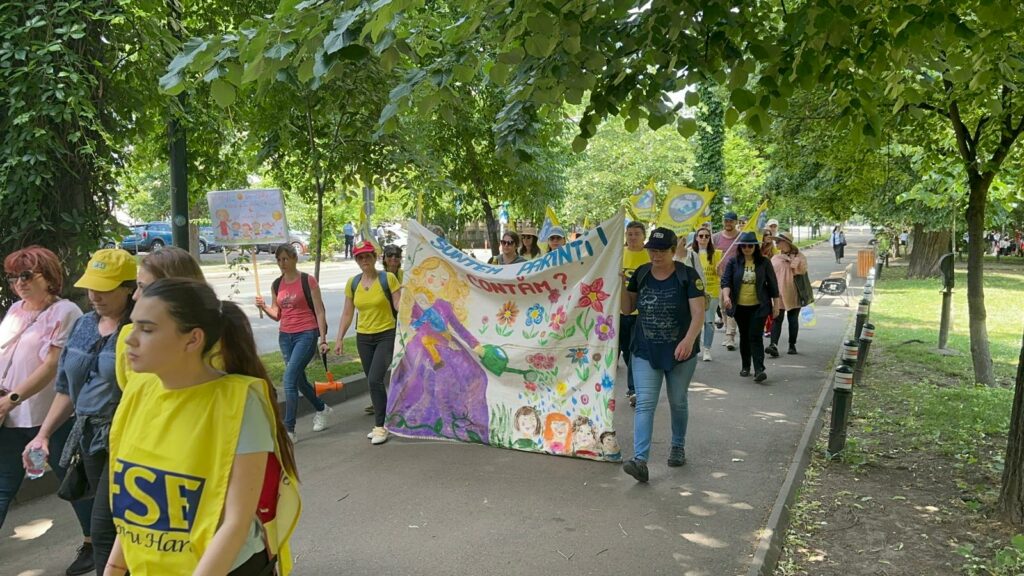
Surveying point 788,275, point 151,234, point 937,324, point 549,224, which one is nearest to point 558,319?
point 549,224

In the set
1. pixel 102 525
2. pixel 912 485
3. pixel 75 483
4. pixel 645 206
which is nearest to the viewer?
pixel 102 525

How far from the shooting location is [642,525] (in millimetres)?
4848

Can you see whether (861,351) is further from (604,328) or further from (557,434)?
(557,434)

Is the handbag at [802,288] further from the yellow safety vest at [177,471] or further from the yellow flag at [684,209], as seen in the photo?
the yellow safety vest at [177,471]

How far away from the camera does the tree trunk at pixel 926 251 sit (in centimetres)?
2714

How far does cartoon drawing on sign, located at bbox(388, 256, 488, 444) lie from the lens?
6.67 m

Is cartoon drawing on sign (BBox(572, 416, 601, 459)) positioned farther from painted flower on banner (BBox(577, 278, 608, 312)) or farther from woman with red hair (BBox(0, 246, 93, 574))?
woman with red hair (BBox(0, 246, 93, 574))

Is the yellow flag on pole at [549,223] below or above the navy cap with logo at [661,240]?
above

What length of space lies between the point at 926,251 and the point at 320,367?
82.8 feet

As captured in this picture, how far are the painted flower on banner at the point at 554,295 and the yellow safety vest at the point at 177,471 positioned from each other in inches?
171

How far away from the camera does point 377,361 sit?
275 inches

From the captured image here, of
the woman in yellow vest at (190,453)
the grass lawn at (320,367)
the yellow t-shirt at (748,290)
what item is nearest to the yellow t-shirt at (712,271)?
the yellow t-shirt at (748,290)

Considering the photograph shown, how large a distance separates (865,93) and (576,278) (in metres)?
2.58

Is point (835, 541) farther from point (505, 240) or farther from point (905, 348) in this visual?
point (905, 348)
